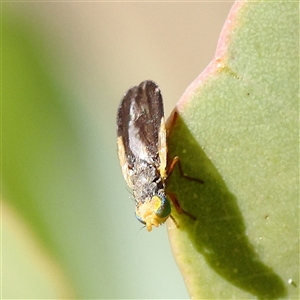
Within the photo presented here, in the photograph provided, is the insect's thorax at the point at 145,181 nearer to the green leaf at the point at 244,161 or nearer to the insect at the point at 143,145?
the insect at the point at 143,145

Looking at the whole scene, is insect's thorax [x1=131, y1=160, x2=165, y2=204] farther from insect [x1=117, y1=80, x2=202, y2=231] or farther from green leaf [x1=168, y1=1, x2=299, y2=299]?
green leaf [x1=168, y1=1, x2=299, y2=299]

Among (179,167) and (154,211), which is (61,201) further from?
(179,167)

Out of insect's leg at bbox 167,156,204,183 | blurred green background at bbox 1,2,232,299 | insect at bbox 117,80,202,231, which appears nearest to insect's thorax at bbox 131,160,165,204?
insect at bbox 117,80,202,231

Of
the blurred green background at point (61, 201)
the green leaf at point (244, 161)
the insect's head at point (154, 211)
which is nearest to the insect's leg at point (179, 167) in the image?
the green leaf at point (244, 161)

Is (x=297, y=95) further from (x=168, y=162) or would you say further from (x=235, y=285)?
(x=235, y=285)

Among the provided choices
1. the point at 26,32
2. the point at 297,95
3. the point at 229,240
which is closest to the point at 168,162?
the point at 229,240

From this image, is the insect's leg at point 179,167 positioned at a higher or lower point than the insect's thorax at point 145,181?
higher
